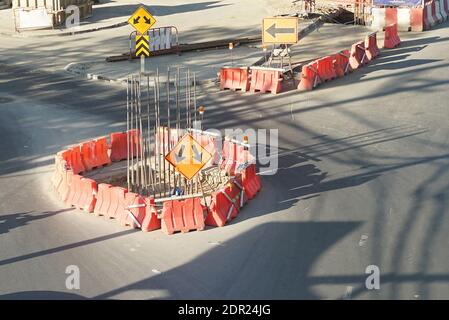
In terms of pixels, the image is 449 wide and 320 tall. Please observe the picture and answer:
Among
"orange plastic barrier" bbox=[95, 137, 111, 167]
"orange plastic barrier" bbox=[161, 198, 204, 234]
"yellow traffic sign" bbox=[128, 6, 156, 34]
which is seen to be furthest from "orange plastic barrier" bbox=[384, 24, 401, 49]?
"orange plastic barrier" bbox=[161, 198, 204, 234]

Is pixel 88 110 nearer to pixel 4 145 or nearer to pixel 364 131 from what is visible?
pixel 4 145

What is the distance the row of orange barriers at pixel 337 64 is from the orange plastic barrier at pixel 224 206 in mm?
11057

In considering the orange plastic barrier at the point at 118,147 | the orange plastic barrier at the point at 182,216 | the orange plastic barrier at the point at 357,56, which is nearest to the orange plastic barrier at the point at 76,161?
the orange plastic barrier at the point at 118,147

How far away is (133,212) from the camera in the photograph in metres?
15.6

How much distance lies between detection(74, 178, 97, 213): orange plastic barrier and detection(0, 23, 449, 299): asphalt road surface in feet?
0.74

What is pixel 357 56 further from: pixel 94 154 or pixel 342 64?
pixel 94 154

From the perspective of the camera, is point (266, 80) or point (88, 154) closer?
point (88, 154)

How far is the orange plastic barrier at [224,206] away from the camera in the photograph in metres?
15.6

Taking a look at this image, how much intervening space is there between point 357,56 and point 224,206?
49.2 ft

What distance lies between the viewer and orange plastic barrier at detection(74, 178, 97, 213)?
54.1 feet

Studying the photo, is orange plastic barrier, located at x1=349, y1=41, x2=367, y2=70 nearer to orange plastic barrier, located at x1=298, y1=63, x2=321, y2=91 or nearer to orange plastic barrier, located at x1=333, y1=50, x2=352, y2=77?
orange plastic barrier, located at x1=333, y1=50, x2=352, y2=77

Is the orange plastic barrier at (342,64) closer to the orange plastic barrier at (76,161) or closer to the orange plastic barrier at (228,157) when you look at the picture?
the orange plastic barrier at (228,157)

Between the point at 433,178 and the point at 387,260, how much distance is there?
4.82 metres

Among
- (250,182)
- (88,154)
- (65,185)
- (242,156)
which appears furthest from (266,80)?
(65,185)
